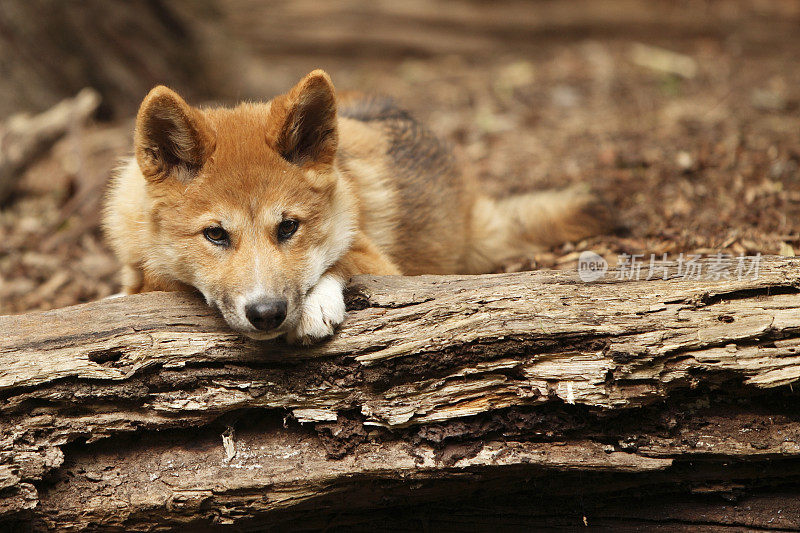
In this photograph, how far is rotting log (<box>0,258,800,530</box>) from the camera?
329cm

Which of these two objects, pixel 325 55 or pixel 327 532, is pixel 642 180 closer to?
pixel 327 532

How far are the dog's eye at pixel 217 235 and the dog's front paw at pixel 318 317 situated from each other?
0.52 meters

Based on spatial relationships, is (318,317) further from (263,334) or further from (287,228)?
(287,228)

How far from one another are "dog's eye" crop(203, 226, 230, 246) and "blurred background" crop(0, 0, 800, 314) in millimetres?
1795

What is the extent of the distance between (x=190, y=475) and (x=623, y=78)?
7.91m

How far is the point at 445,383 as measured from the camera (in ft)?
11.2

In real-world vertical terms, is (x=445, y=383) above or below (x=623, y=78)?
below

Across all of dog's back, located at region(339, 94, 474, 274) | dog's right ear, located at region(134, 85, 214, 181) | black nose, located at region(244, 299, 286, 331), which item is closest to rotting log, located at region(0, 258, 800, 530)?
black nose, located at region(244, 299, 286, 331)

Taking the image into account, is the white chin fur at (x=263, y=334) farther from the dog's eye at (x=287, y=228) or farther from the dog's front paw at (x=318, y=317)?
the dog's eye at (x=287, y=228)

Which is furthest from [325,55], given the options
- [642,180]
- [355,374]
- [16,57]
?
[355,374]

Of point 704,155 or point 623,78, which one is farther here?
point 623,78

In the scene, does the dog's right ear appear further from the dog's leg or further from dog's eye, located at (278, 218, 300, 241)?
the dog's leg

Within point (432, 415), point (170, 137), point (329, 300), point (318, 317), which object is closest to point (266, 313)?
point (318, 317)

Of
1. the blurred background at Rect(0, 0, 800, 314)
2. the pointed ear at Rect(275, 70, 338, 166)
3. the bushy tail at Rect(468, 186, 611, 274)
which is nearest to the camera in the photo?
the pointed ear at Rect(275, 70, 338, 166)
